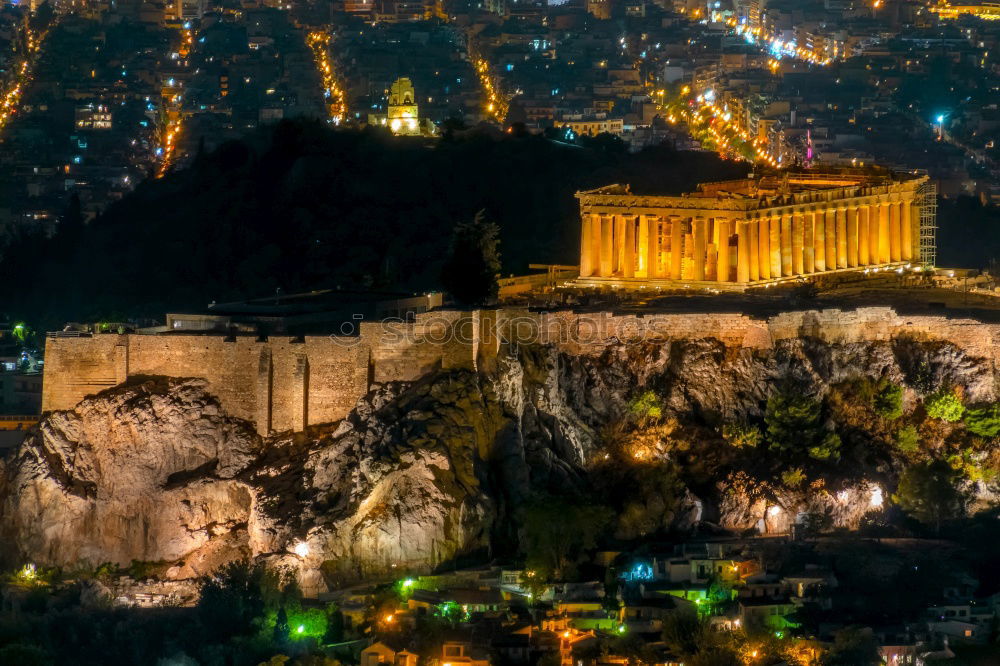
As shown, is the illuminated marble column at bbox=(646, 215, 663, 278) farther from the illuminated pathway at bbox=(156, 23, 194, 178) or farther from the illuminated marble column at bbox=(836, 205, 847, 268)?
the illuminated pathway at bbox=(156, 23, 194, 178)

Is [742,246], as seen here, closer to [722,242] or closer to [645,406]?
[722,242]

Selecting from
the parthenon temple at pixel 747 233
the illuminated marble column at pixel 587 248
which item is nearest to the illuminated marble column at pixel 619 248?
the parthenon temple at pixel 747 233

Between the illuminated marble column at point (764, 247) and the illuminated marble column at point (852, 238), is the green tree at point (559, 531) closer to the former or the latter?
the illuminated marble column at point (764, 247)

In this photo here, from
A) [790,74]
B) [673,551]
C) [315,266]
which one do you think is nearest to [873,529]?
[673,551]

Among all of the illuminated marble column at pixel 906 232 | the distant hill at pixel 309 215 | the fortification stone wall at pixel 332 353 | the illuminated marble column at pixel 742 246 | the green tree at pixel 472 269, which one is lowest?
the fortification stone wall at pixel 332 353

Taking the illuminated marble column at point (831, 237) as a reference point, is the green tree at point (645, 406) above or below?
below

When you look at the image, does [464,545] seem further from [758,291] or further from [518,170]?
[518,170]
